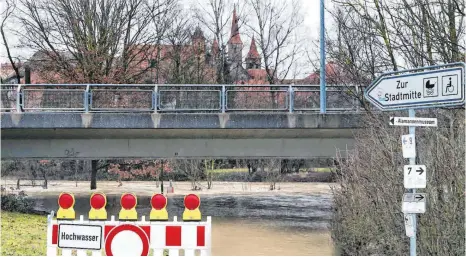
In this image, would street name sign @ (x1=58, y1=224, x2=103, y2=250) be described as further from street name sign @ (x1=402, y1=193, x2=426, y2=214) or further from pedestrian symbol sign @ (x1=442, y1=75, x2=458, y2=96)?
pedestrian symbol sign @ (x1=442, y1=75, x2=458, y2=96)

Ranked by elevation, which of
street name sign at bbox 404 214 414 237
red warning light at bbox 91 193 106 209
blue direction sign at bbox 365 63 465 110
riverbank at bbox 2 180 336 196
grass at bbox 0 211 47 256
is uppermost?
blue direction sign at bbox 365 63 465 110

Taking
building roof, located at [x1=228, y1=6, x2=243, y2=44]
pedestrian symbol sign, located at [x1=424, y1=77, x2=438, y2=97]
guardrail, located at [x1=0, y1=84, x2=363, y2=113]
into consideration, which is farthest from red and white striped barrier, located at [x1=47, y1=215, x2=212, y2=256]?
building roof, located at [x1=228, y1=6, x2=243, y2=44]

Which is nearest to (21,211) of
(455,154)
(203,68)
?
(455,154)

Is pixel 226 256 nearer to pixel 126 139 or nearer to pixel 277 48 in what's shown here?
pixel 126 139

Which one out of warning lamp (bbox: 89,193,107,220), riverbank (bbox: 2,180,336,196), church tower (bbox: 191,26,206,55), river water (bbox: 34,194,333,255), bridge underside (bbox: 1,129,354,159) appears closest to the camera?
warning lamp (bbox: 89,193,107,220)

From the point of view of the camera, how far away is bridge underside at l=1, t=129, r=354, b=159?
675 inches

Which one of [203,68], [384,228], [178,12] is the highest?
[178,12]

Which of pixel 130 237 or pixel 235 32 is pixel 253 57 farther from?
pixel 130 237

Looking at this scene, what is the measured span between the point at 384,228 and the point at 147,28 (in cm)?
2865

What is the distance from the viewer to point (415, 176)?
5.80 metres

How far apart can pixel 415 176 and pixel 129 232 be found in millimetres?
2954

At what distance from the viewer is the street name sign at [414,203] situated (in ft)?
18.8

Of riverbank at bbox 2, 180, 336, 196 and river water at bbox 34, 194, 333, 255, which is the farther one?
riverbank at bbox 2, 180, 336, 196

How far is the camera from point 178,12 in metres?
37.6
